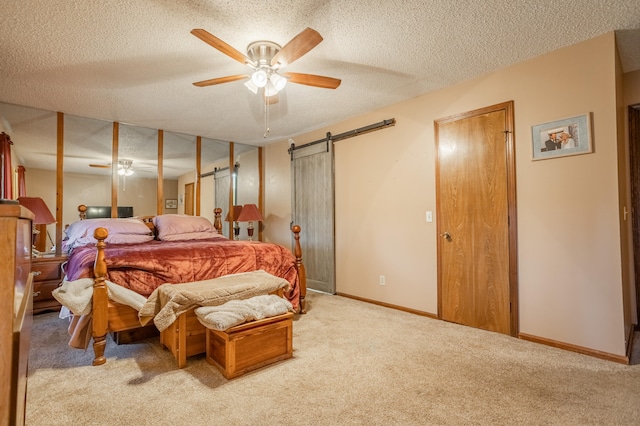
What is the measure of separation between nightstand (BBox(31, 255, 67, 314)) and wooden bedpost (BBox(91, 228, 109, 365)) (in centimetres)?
176

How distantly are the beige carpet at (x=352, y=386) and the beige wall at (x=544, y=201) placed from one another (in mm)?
379

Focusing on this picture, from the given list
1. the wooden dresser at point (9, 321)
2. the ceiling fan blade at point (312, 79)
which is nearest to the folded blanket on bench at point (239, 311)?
the wooden dresser at point (9, 321)

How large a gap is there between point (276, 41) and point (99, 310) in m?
2.38

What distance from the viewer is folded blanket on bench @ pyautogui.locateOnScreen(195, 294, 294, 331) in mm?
1989

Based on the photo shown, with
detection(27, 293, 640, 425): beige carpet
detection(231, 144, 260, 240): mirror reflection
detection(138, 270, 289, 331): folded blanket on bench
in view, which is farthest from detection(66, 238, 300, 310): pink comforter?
detection(231, 144, 260, 240): mirror reflection

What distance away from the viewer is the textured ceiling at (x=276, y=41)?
204 centimetres

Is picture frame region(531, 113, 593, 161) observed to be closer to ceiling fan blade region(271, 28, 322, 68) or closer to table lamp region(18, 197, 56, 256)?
ceiling fan blade region(271, 28, 322, 68)

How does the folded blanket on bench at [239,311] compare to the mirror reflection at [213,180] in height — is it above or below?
below

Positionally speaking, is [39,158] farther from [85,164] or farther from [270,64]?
[270,64]

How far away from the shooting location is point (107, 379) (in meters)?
2.04

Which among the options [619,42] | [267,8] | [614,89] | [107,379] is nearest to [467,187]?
[614,89]

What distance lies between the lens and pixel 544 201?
259 centimetres

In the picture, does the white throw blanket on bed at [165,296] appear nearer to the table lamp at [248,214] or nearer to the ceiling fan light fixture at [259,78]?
the ceiling fan light fixture at [259,78]

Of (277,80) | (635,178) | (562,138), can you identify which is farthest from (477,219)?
(277,80)
